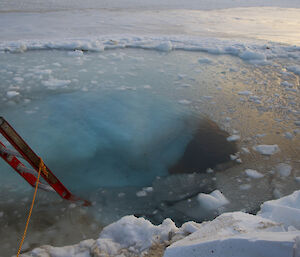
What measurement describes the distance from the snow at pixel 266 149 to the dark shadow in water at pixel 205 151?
0.28m

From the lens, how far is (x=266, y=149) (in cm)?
328

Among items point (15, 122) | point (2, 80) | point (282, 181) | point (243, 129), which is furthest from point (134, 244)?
point (2, 80)

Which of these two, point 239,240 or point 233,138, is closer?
point 239,240

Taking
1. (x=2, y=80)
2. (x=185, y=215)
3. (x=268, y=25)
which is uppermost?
(x=268, y=25)

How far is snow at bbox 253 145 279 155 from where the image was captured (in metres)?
3.23

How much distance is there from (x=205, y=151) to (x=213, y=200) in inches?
35.4

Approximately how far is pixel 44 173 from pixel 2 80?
3.72 meters

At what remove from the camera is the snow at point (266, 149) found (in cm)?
323

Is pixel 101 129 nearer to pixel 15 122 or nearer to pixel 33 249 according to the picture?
pixel 15 122

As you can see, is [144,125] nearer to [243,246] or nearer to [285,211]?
[285,211]

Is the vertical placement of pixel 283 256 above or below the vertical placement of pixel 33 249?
above

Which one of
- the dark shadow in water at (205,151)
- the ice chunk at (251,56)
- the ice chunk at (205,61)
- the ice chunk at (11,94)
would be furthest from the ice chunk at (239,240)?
the ice chunk at (251,56)

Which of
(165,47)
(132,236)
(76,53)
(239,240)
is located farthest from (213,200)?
(165,47)

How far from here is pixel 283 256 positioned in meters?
1.26
